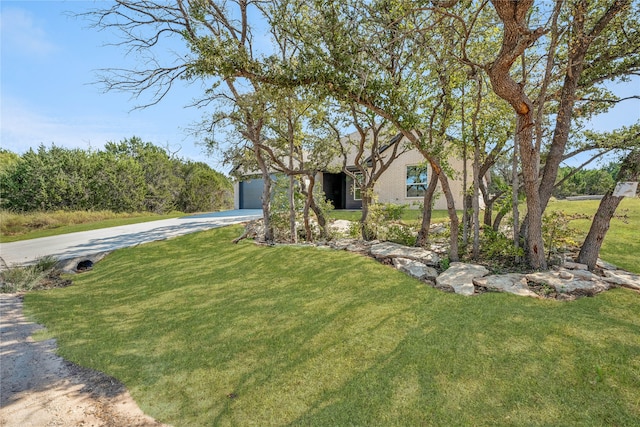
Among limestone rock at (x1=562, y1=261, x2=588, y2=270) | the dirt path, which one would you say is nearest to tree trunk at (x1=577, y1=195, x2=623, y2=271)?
limestone rock at (x1=562, y1=261, x2=588, y2=270)

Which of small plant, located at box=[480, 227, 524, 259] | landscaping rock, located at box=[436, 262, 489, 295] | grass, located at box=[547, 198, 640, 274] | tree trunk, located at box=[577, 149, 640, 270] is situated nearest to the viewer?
landscaping rock, located at box=[436, 262, 489, 295]

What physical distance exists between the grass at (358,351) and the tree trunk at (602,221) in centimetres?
141

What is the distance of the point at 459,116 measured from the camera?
673cm

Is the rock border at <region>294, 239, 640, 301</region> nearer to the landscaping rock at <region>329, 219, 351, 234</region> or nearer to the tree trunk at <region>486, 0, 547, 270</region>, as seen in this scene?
the tree trunk at <region>486, 0, 547, 270</region>

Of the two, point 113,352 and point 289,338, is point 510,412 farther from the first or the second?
point 113,352

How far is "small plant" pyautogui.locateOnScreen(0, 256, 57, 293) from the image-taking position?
6.47 metres

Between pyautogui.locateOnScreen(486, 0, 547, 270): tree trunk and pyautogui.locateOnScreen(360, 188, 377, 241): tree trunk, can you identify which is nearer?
pyautogui.locateOnScreen(486, 0, 547, 270): tree trunk

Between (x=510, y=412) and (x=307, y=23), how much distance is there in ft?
21.5

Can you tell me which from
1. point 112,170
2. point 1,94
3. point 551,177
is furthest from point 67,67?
point 112,170

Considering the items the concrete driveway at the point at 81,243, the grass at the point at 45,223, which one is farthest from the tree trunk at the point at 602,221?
the grass at the point at 45,223

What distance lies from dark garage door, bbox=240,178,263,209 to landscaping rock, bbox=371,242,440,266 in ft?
54.8

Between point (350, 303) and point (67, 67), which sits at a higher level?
point (67, 67)

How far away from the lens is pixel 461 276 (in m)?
5.20

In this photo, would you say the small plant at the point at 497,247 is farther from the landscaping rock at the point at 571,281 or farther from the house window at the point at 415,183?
the house window at the point at 415,183
